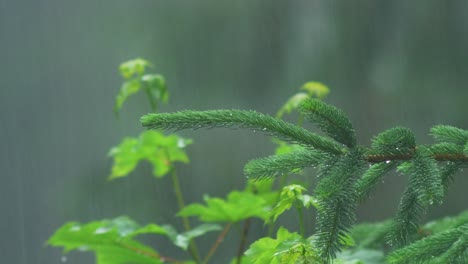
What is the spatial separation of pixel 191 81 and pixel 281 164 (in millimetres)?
3165

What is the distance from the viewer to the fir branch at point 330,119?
650mm

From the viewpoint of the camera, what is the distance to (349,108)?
3693 mm

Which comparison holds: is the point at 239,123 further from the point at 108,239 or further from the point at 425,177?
the point at 108,239

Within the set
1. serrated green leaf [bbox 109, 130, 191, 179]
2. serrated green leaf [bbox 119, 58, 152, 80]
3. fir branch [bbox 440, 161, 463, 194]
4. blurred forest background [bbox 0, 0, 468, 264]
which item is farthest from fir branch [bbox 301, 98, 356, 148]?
blurred forest background [bbox 0, 0, 468, 264]

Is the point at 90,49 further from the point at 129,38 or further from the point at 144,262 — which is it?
the point at 144,262

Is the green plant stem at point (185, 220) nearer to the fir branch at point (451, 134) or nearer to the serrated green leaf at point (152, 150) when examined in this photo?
the serrated green leaf at point (152, 150)

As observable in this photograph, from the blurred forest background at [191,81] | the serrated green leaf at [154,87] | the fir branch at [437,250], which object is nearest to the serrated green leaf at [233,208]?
the serrated green leaf at [154,87]

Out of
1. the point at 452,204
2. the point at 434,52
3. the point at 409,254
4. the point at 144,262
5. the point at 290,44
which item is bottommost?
the point at 409,254

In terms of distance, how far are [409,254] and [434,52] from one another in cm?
329

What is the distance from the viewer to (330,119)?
65 centimetres

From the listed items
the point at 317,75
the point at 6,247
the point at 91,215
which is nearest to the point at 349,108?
the point at 317,75

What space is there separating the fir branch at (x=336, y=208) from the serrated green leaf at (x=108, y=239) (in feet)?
2.20

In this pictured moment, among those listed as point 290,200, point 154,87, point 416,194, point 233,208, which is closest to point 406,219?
point 416,194

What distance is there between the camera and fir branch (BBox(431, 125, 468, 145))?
0.72 meters
